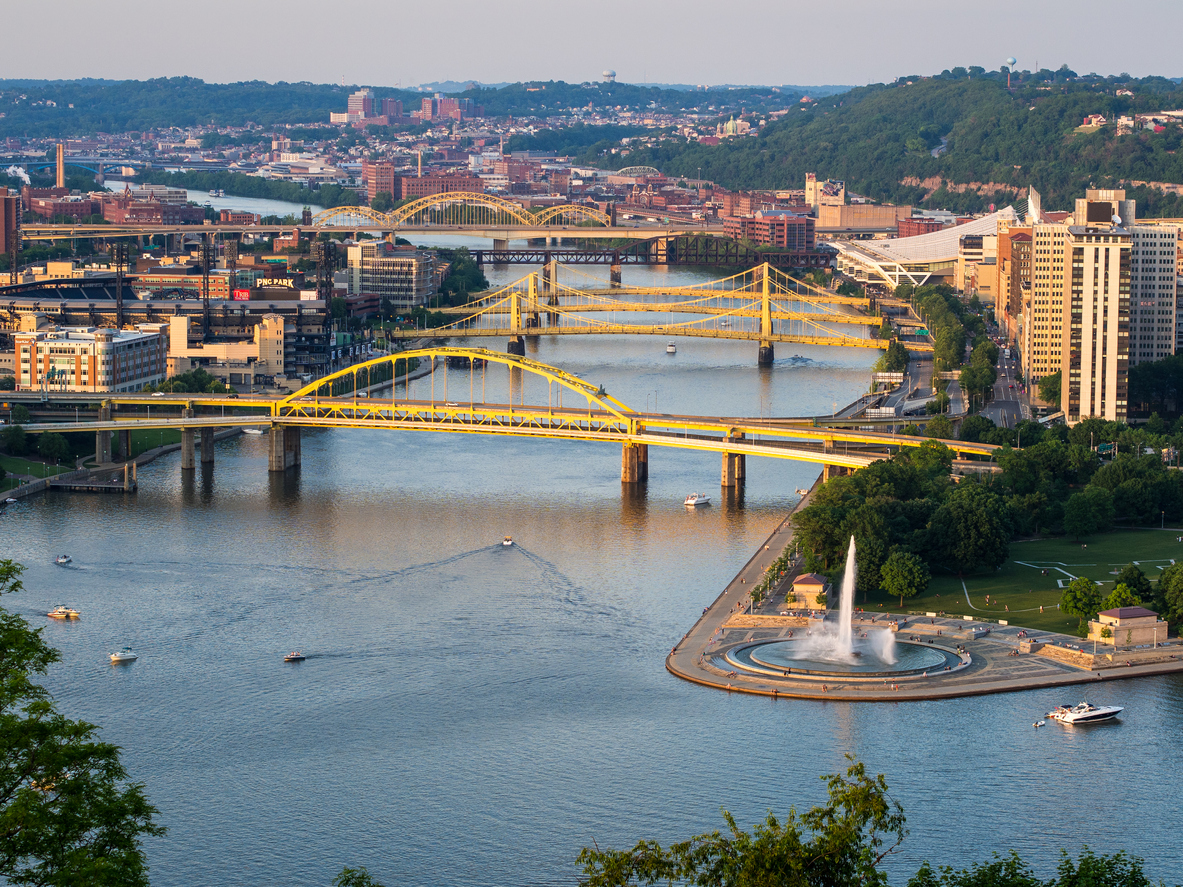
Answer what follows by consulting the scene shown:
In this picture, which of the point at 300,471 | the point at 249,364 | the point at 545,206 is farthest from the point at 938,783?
the point at 545,206

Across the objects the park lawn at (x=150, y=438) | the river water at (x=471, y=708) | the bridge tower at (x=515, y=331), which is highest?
the bridge tower at (x=515, y=331)

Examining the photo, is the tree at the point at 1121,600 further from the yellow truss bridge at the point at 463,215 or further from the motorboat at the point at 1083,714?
the yellow truss bridge at the point at 463,215

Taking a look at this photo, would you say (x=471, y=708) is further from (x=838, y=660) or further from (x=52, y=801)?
(x=52, y=801)

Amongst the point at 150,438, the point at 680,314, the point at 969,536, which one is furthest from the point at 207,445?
the point at 680,314

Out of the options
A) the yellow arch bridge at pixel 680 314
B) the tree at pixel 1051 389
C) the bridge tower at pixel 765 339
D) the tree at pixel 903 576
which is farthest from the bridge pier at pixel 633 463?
the yellow arch bridge at pixel 680 314

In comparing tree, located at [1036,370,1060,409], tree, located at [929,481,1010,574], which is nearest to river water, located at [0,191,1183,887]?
tree, located at [929,481,1010,574]

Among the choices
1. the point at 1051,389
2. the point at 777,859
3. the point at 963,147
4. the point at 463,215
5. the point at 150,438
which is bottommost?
the point at 777,859
